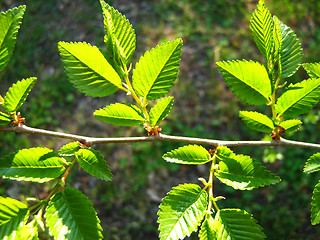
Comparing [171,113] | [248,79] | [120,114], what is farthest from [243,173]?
[171,113]

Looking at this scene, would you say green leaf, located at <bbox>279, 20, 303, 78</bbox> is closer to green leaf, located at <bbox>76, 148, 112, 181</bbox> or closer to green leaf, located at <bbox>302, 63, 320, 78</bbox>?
green leaf, located at <bbox>302, 63, 320, 78</bbox>

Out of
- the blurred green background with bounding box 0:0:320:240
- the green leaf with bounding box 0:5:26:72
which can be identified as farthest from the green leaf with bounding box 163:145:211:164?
the blurred green background with bounding box 0:0:320:240

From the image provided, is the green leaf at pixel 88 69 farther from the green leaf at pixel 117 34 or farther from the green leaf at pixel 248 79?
the green leaf at pixel 248 79

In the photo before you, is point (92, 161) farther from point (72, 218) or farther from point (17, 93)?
point (17, 93)

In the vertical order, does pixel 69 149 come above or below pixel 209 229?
above

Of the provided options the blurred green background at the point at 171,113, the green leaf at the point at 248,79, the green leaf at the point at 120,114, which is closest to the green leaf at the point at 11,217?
the green leaf at the point at 120,114

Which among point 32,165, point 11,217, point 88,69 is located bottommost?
point 11,217

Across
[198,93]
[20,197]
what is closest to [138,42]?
[198,93]
